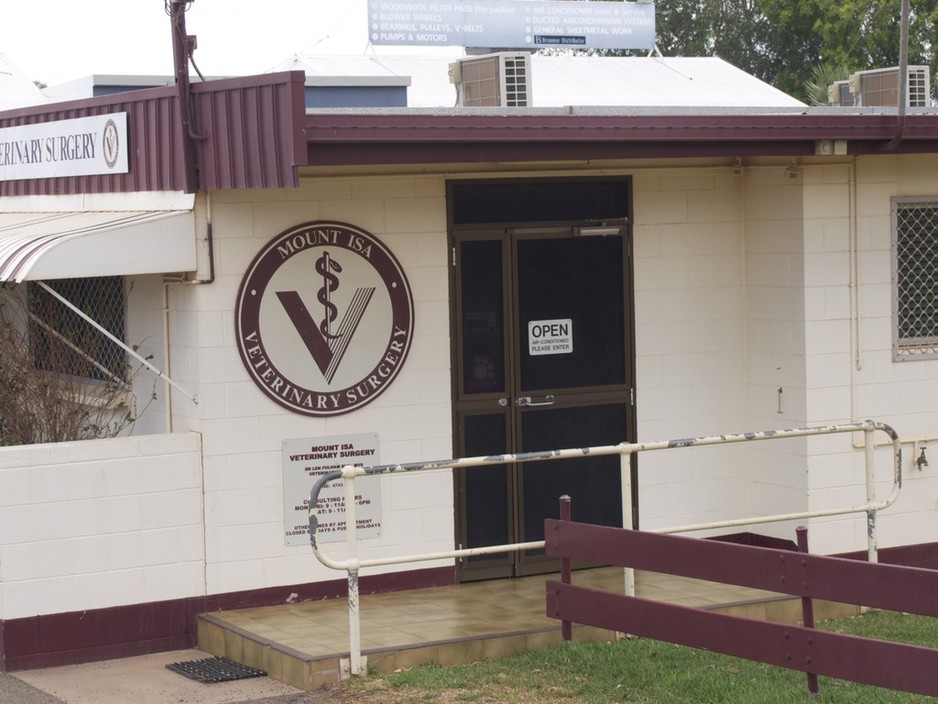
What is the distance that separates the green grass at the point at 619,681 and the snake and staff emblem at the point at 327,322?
2221 mm

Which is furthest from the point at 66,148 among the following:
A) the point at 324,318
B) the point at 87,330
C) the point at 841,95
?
the point at 841,95

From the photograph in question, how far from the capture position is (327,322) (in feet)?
30.2

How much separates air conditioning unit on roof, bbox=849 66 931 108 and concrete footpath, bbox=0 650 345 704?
6587 mm

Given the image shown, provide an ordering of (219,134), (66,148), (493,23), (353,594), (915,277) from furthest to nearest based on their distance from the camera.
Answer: (493,23) → (915,277) → (66,148) → (219,134) → (353,594)

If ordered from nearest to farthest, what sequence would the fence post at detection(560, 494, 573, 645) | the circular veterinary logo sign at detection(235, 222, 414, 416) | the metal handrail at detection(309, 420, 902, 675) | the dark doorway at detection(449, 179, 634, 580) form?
1. the metal handrail at detection(309, 420, 902, 675)
2. the fence post at detection(560, 494, 573, 645)
3. the circular veterinary logo sign at detection(235, 222, 414, 416)
4. the dark doorway at detection(449, 179, 634, 580)

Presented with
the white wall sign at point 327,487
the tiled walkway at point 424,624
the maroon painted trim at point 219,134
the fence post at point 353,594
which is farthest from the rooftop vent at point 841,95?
the fence post at point 353,594

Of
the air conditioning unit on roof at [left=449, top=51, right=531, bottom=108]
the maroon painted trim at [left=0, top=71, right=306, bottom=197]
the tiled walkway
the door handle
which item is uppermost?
the air conditioning unit on roof at [left=449, top=51, right=531, bottom=108]

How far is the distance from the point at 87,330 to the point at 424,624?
3255 millimetres

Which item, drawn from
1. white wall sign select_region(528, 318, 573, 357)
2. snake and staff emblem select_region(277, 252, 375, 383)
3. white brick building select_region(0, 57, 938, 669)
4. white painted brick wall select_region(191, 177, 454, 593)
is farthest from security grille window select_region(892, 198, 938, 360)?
snake and staff emblem select_region(277, 252, 375, 383)

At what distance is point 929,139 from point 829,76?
24.7m

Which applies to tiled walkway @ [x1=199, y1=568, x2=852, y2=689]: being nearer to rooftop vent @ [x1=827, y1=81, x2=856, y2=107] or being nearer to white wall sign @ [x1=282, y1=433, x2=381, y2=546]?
white wall sign @ [x1=282, y1=433, x2=381, y2=546]

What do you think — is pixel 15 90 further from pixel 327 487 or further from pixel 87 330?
pixel 327 487

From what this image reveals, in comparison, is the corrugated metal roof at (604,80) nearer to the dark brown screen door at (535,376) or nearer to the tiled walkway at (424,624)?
the dark brown screen door at (535,376)

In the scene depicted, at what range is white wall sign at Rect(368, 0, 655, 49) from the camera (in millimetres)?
16234
